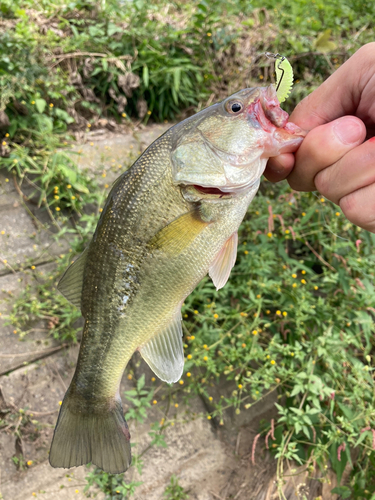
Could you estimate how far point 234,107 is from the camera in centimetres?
136

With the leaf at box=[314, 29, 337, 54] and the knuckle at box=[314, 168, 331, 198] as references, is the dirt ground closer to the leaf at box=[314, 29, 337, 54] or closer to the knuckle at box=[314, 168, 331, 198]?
the knuckle at box=[314, 168, 331, 198]

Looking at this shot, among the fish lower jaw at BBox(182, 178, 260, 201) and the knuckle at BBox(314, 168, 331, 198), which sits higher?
the knuckle at BBox(314, 168, 331, 198)

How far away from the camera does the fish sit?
136cm

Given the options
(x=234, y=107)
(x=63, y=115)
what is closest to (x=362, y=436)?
(x=234, y=107)

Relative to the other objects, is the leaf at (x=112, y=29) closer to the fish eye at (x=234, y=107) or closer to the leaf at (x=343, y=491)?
the fish eye at (x=234, y=107)

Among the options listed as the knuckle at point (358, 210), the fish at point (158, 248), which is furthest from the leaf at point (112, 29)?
the knuckle at point (358, 210)

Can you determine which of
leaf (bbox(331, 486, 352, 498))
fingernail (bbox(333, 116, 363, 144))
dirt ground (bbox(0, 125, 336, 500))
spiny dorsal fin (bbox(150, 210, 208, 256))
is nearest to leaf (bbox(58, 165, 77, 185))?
dirt ground (bbox(0, 125, 336, 500))

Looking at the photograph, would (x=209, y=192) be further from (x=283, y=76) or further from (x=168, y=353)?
(x=168, y=353)

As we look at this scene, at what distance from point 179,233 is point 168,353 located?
1.80 feet

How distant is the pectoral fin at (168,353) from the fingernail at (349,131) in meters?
0.95

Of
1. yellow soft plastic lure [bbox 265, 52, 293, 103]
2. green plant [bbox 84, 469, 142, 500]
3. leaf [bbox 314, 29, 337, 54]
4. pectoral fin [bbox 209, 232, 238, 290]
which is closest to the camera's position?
yellow soft plastic lure [bbox 265, 52, 293, 103]

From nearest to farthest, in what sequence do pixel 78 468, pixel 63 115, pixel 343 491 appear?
pixel 343 491
pixel 78 468
pixel 63 115

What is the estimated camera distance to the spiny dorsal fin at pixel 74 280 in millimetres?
1563

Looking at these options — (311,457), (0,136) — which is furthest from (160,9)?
(311,457)
